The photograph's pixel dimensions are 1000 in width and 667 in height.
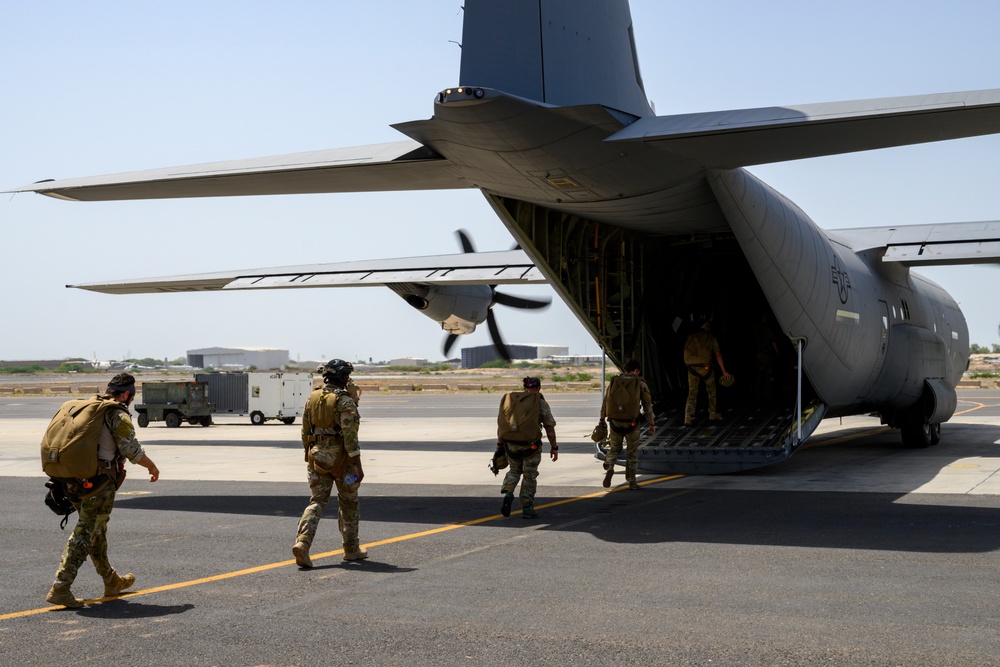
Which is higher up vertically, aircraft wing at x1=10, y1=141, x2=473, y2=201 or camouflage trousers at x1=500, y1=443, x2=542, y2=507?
aircraft wing at x1=10, y1=141, x2=473, y2=201

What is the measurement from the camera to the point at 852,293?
1683cm

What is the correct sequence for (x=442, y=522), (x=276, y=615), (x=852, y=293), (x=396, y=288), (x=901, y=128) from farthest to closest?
(x=396, y=288) < (x=852, y=293) < (x=442, y=522) < (x=901, y=128) < (x=276, y=615)

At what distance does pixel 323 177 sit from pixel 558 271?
4.42 metres

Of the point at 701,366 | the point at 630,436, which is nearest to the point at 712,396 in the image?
the point at 701,366

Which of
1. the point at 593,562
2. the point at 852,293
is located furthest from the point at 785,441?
the point at 593,562

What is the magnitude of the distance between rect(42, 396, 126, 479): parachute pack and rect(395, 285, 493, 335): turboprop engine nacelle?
51.0 feet

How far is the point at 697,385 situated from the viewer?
16.8 metres

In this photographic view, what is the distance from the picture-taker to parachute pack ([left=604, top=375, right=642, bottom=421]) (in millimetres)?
13430

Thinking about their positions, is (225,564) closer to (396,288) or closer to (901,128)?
(901,128)

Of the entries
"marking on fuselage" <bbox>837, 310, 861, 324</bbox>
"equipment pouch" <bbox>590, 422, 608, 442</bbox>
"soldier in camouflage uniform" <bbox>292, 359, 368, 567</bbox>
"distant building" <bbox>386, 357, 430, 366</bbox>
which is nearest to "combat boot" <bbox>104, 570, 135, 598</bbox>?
"soldier in camouflage uniform" <bbox>292, 359, 368, 567</bbox>

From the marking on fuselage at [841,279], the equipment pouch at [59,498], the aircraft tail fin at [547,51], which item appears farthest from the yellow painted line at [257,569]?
the marking on fuselage at [841,279]

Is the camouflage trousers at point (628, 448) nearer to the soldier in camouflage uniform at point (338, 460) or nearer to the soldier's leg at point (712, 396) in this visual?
the soldier's leg at point (712, 396)

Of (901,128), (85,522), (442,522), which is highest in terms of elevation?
(901,128)

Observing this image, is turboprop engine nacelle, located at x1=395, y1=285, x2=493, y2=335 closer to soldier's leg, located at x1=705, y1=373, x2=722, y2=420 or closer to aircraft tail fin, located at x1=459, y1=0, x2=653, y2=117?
soldier's leg, located at x1=705, y1=373, x2=722, y2=420
